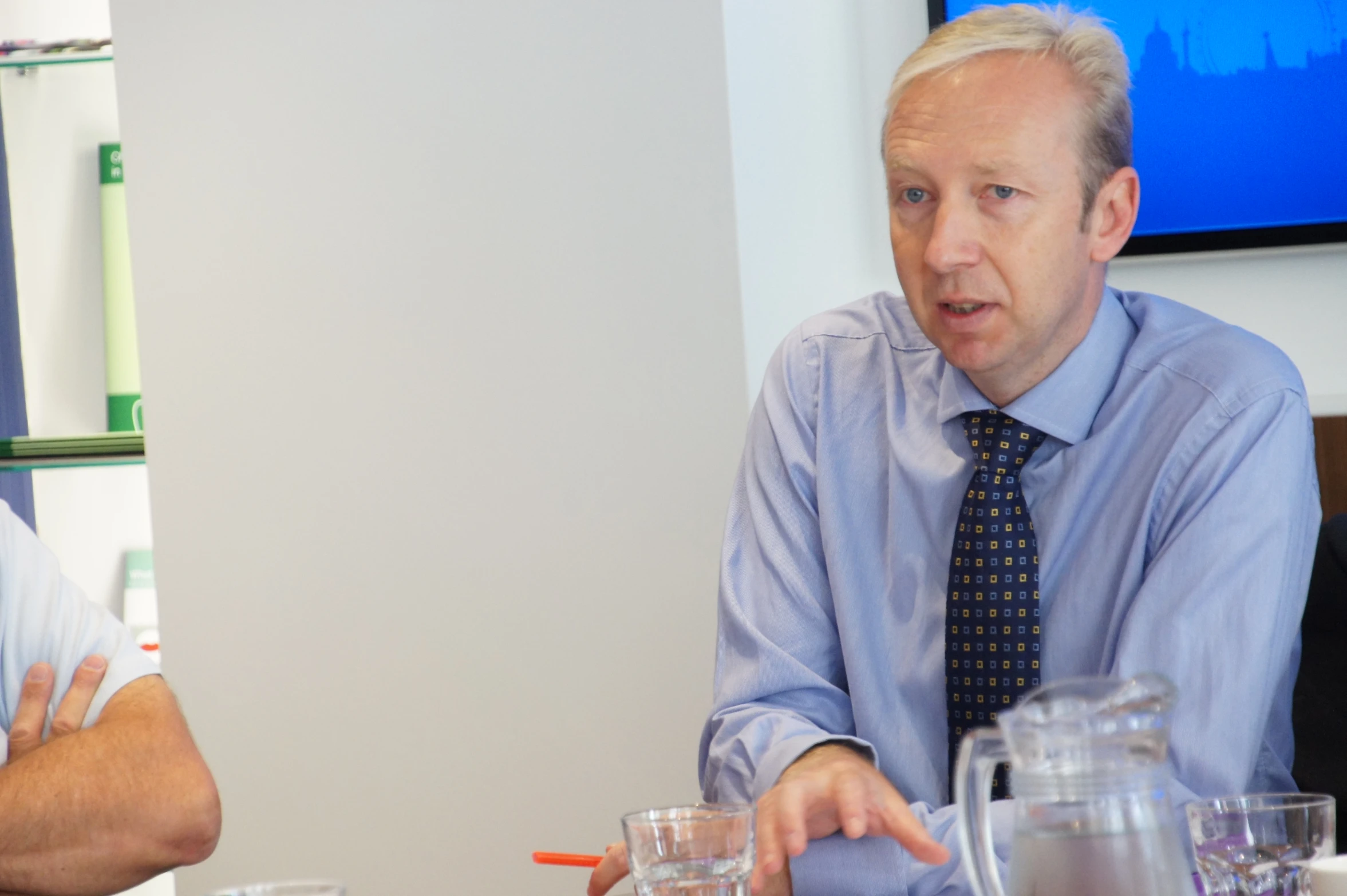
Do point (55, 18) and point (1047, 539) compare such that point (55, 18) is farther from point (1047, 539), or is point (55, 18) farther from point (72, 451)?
point (1047, 539)

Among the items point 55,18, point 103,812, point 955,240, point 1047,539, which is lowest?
point 103,812

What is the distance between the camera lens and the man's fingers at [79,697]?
4.99 feet

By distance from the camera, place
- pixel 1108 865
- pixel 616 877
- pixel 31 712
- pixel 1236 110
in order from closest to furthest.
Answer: pixel 1108 865 < pixel 616 877 < pixel 31 712 < pixel 1236 110

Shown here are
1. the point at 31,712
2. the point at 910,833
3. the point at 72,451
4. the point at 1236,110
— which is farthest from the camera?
the point at 72,451

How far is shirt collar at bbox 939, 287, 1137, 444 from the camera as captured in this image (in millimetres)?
1499

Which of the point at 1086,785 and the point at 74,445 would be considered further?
the point at 74,445

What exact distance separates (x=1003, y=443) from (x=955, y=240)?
0.22 m

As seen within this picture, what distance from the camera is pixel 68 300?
92.7 inches

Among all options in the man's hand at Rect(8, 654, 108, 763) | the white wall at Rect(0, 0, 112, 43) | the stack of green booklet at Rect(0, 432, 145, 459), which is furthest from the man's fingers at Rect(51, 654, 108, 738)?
the white wall at Rect(0, 0, 112, 43)

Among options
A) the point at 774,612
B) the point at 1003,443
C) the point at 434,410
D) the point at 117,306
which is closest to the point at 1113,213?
the point at 1003,443

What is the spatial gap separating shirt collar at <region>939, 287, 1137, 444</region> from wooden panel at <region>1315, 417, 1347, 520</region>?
0.51m

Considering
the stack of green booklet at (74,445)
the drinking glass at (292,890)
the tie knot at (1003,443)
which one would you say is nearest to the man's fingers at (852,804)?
the drinking glass at (292,890)

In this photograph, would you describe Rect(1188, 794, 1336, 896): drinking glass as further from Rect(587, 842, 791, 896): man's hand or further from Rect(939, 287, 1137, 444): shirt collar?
Rect(939, 287, 1137, 444): shirt collar

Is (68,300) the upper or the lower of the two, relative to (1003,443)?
upper
